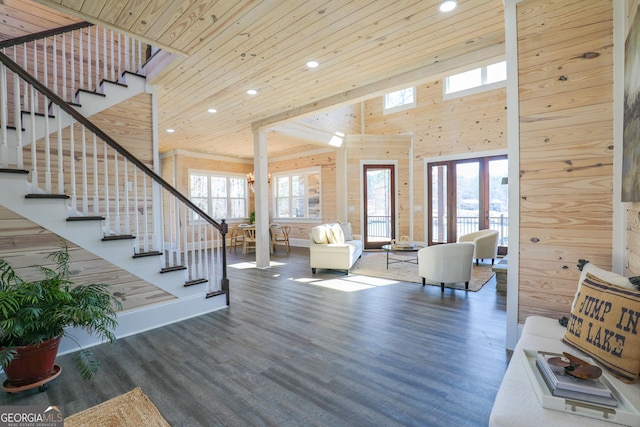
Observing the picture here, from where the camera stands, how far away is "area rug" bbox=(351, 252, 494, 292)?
4571mm

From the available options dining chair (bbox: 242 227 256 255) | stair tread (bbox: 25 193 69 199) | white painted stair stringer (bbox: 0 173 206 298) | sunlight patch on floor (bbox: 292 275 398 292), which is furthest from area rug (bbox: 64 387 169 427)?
dining chair (bbox: 242 227 256 255)

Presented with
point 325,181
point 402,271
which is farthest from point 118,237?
point 325,181

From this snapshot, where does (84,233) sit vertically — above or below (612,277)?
above

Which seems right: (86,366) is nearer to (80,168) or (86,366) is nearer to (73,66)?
(80,168)

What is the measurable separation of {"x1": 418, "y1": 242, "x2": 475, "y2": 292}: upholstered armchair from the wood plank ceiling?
2.34 meters

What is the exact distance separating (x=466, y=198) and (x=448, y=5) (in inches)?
231

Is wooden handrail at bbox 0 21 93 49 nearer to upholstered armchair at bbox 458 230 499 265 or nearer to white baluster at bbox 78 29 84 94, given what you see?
white baluster at bbox 78 29 84 94

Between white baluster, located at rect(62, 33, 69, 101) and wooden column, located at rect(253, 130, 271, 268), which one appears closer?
white baluster, located at rect(62, 33, 69, 101)

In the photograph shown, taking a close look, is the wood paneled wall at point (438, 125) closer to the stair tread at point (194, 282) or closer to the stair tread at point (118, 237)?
the stair tread at point (194, 282)

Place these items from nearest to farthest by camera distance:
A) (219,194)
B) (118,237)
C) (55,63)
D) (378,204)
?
(118,237) < (55,63) < (378,204) < (219,194)

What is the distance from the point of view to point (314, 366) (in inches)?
89.7

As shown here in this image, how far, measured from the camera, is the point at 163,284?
10.5ft

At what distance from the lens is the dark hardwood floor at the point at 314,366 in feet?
5.84

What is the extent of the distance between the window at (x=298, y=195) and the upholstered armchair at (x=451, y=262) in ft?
16.1
